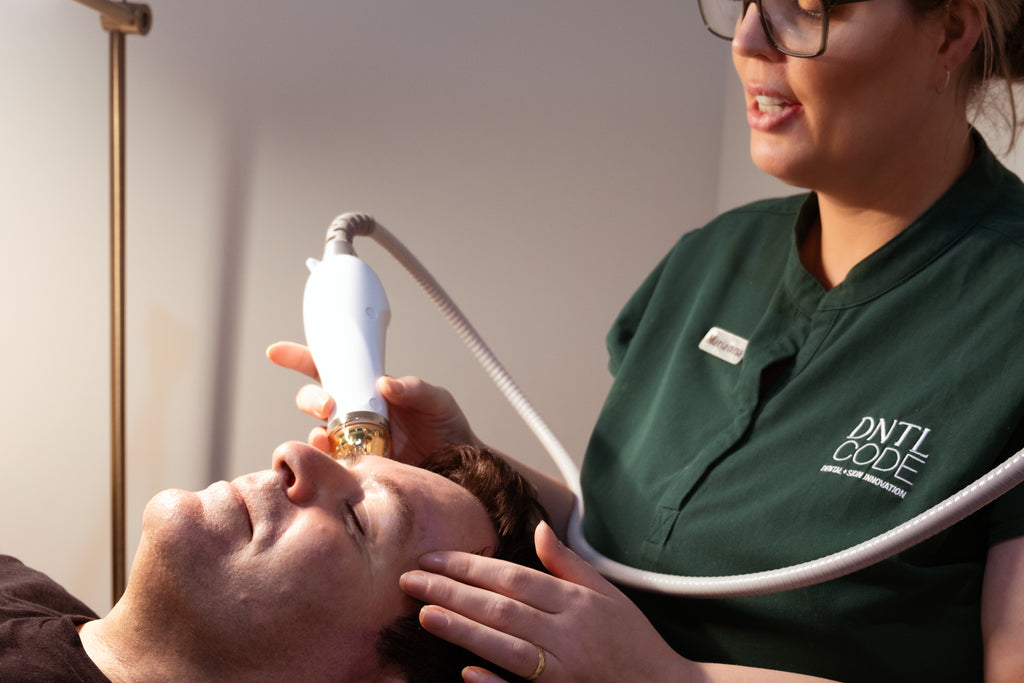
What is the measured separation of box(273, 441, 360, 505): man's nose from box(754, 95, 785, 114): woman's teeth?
0.62 metres

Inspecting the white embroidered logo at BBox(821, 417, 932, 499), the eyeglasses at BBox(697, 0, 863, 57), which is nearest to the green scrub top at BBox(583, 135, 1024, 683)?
the white embroidered logo at BBox(821, 417, 932, 499)

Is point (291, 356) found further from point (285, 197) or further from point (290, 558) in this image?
point (285, 197)

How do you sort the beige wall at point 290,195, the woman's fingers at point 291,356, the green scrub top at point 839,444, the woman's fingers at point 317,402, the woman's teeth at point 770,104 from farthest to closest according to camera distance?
the beige wall at point 290,195 → the woman's fingers at point 291,356 → the woman's fingers at point 317,402 → the woman's teeth at point 770,104 → the green scrub top at point 839,444

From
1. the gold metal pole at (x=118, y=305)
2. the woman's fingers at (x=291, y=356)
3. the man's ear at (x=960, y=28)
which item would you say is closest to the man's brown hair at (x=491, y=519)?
the woman's fingers at (x=291, y=356)

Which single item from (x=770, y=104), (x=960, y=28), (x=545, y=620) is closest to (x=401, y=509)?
(x=545, y=620)

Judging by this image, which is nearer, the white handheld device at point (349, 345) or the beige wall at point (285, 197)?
the white handheld device at point (349, 345)

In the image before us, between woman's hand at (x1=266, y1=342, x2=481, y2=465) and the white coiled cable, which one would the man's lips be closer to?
woman's hand at (x1=266, y1=342, x2=481, y2=465)

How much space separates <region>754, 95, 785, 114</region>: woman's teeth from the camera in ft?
3.42

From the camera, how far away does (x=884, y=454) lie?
965 millimetres

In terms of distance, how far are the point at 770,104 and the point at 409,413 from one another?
608 mm

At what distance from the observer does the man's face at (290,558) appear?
90 cm

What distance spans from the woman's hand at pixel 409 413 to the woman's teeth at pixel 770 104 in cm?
52

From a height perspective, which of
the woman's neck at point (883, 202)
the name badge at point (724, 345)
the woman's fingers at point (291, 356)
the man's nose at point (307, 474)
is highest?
the woman's neck at point (883, 202)

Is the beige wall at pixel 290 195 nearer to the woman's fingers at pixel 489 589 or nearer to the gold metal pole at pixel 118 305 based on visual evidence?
the gold metal pole at pixel 118 305
